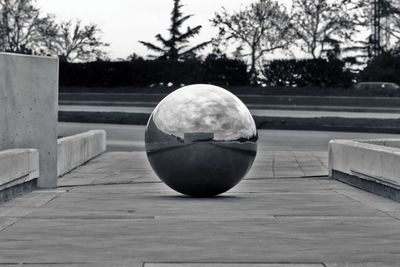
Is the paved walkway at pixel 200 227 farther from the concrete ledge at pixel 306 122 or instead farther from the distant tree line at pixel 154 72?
the distant tree line at pixel 154 72

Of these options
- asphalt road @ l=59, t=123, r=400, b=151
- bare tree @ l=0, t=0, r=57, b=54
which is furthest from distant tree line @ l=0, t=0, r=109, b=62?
asphalt road @ l=59, t=123, r=400, b=151

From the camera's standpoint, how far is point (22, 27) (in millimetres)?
84625

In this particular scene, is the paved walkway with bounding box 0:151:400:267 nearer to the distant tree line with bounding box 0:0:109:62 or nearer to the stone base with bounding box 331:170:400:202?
the stone base with bounding box 331:170:400:202

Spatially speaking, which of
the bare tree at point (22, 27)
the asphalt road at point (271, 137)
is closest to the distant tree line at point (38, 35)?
the bare tree at point (22, 27)

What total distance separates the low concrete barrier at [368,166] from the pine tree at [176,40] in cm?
7379

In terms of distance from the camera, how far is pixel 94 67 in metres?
66.8

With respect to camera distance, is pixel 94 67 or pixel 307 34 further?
pixel 307 34

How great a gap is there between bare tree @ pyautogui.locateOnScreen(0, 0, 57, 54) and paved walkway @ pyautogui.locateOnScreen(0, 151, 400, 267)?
68825 mm

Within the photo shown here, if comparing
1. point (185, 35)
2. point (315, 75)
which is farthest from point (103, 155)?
point (185, 35)

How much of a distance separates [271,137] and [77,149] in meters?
15.0

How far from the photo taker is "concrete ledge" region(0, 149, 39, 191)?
12523 millimetres

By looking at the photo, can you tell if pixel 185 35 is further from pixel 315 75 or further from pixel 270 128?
pixel 270 128

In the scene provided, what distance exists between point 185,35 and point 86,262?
3339 inches

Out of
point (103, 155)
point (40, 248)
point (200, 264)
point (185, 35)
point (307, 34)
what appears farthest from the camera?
point (185, 35)
